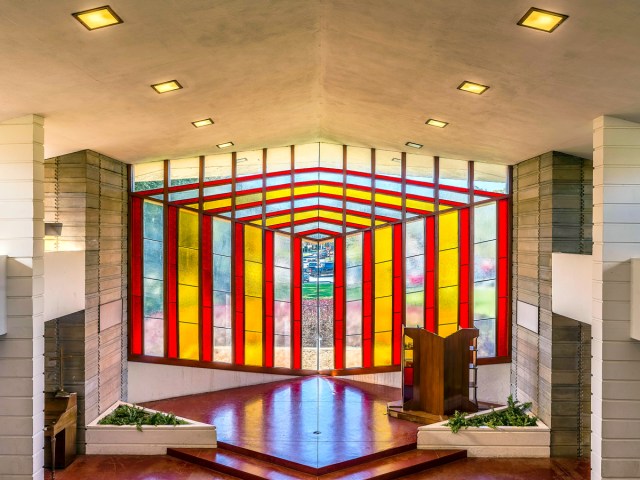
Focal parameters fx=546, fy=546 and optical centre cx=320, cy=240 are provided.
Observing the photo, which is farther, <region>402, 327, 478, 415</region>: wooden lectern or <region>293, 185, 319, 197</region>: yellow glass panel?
<region>293, 185, 319, 197</region>: yellow glass panel

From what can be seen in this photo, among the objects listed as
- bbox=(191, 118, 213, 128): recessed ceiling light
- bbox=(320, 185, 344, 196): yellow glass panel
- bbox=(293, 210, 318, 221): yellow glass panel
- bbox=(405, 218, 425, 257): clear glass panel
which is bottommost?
bbox=(405, 218, 425, 257): clear glass panel

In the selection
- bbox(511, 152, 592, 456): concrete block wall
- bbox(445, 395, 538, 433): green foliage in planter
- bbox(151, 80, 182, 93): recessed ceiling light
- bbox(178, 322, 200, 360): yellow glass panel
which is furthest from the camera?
bbox(178, 322, 200, 360): yellow glass panel

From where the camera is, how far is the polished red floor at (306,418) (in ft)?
23.1

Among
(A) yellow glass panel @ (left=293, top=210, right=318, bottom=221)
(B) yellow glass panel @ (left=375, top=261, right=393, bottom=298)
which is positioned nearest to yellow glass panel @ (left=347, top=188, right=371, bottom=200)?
(A) yellow glass panel @ (left=293, top=210, right=318, bottom=221)

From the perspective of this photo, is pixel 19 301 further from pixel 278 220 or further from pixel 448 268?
pixel 448 268

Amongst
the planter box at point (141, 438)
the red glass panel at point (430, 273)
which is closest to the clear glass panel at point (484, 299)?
the red glass panel at point (430, 273)

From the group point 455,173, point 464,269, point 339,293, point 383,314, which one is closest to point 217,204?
point 339,293

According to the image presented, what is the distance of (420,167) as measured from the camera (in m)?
9.34

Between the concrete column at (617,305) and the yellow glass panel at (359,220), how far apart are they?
461 cm

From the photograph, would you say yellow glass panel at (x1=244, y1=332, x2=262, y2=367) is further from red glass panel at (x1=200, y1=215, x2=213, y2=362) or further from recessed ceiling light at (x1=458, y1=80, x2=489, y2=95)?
recessed ceiling light at (x1=458, y1=80, x2=489, y2=95)

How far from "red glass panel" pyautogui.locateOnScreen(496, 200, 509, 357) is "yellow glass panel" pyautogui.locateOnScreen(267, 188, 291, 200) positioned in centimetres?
359

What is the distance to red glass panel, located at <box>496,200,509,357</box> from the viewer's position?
29.3 feet

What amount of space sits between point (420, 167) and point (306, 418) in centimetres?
451

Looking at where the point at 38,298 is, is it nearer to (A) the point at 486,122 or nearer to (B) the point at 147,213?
(B) the point at 147,213
